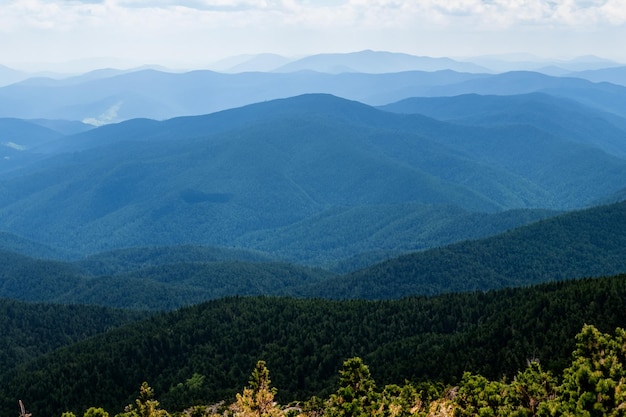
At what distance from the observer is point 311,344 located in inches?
5364

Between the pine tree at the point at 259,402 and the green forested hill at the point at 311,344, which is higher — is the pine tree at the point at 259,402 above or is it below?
above

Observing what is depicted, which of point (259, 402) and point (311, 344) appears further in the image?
point (311, 344)

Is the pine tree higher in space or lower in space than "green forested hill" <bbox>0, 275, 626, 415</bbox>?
higher

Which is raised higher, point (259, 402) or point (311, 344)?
point (259, 402)

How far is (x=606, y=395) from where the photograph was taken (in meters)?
37.6

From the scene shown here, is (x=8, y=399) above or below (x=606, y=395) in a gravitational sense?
below

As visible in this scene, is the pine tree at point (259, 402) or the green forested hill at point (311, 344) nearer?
the pine tree at point (259, 402)

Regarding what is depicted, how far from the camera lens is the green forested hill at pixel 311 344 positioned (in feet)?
331

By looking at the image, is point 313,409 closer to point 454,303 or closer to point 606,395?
point 606,395

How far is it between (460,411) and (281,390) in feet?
215

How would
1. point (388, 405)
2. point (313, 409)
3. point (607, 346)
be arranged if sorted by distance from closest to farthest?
point (607, 346)
point (388, 405)
point (313, 409)

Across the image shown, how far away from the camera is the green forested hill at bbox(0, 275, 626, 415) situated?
100875 mm

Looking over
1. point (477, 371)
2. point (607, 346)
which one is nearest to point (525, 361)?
point (477, 371)

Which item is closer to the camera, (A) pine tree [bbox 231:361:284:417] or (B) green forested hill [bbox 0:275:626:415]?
(A) pine tree [bbox 231:361:284:417]
